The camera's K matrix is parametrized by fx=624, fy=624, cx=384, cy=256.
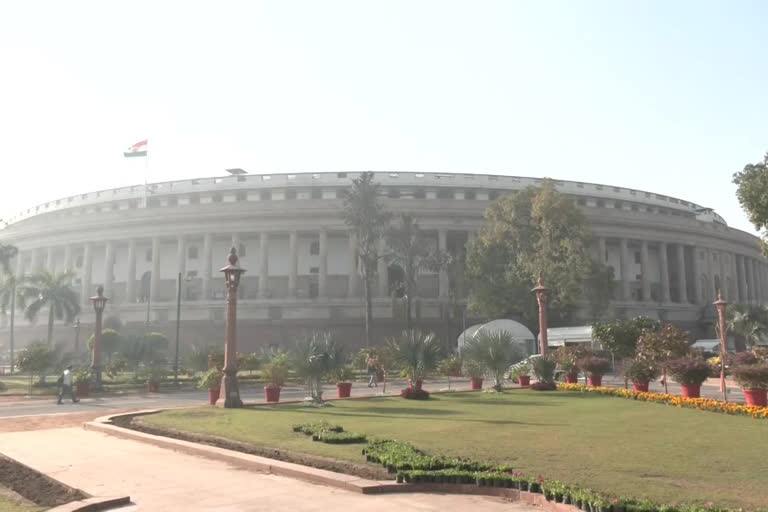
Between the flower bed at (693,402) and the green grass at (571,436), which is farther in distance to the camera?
the flower bed at (693,402)

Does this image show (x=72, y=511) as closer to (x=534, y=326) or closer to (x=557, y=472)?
(x=557, y=472)

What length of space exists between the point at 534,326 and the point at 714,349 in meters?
15.2

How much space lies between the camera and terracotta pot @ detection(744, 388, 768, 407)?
20.0 meters

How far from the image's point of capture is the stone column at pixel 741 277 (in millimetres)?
90000

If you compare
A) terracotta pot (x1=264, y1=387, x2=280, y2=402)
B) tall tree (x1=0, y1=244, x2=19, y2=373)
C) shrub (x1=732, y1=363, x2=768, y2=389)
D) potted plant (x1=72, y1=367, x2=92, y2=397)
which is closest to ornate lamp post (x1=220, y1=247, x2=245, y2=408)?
terracotta pot (x1=264, y1=387, x2=280, y2=402)

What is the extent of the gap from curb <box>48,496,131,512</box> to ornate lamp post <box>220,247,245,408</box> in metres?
13.8

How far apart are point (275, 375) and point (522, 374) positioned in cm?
1269

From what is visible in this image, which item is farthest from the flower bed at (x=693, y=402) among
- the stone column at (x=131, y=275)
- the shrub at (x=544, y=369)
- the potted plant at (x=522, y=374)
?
the stone column at (x=131, y=275)

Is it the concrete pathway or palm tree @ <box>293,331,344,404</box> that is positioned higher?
palm tree @ <box>293,331,344,404</box>

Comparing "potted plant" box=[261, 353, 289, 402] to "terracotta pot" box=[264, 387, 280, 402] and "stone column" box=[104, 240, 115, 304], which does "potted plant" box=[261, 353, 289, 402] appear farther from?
"stone column" box=[104, 240, 115, 304]

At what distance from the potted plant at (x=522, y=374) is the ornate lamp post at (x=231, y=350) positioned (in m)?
14.2

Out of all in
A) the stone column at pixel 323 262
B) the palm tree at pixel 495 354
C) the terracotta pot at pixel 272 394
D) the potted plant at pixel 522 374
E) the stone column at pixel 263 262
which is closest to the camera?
the terracotta pot at pixel 272 394

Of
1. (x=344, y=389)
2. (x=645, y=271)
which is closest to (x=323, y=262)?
(x=645, y=271)

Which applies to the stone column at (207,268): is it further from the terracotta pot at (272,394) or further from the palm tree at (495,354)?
the palm tree at (495,354)
